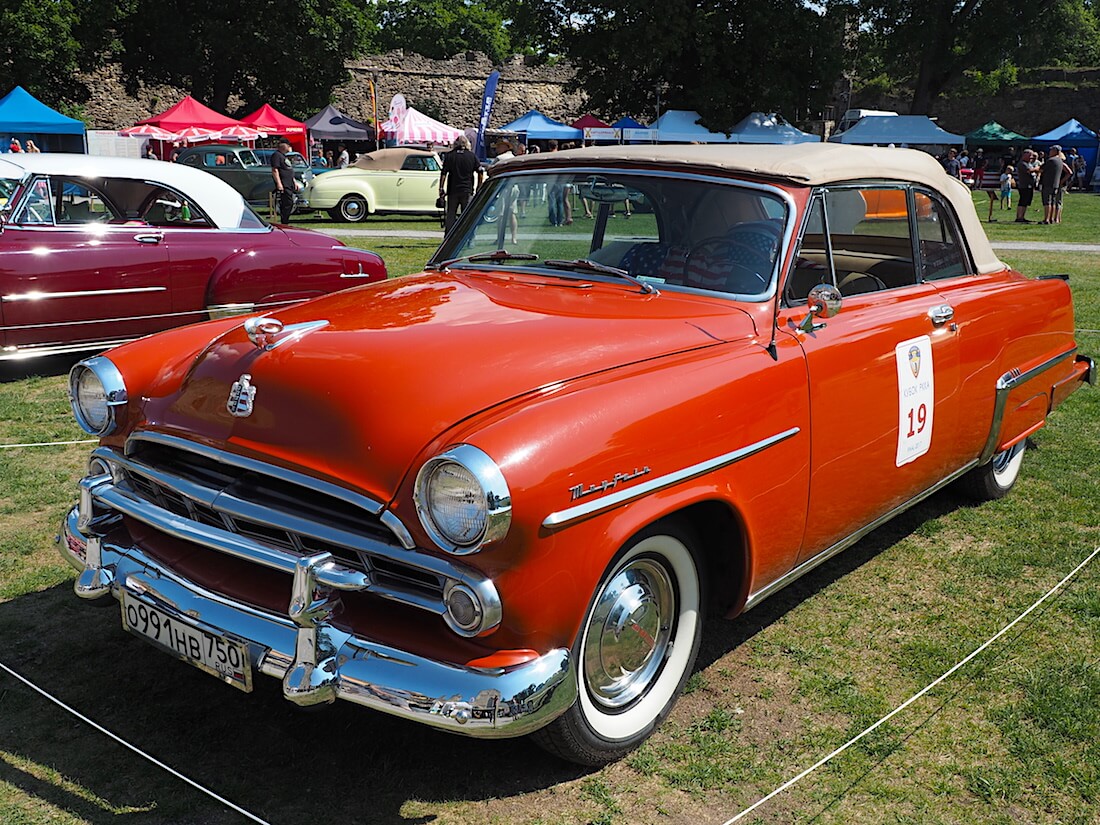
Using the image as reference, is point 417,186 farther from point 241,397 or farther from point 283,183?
point 241,397

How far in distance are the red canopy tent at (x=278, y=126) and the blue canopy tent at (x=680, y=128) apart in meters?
10.6

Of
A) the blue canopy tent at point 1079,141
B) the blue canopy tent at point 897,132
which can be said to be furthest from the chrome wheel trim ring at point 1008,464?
the blue canopy tent at point 1079,141

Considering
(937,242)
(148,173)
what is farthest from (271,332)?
(148,173)

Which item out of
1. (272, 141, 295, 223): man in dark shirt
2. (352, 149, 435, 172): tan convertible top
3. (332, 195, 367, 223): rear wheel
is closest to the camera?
(272, 141, 295, 223): man in dark shirt

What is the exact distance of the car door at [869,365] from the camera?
3318 millimetres

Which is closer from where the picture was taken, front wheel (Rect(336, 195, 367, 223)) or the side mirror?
the side mirror

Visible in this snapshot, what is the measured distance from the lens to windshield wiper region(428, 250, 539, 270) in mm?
3855

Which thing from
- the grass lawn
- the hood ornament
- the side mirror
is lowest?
the grass lawn

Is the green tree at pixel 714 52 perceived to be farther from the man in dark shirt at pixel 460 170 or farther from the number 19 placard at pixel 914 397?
the number 19 placard at pixel 914 397

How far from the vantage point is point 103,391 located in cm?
321

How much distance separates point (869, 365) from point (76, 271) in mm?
5585

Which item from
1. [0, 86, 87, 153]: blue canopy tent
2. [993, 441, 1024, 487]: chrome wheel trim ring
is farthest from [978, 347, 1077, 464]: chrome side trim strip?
[0, 86, 87, 153]: blue canopy tent

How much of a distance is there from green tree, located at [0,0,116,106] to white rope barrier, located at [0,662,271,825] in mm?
34857

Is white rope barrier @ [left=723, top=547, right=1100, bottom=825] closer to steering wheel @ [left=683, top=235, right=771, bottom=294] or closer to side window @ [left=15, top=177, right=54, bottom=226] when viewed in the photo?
steering wheel @ [left=683, top=235, right=771, bottom=294]
